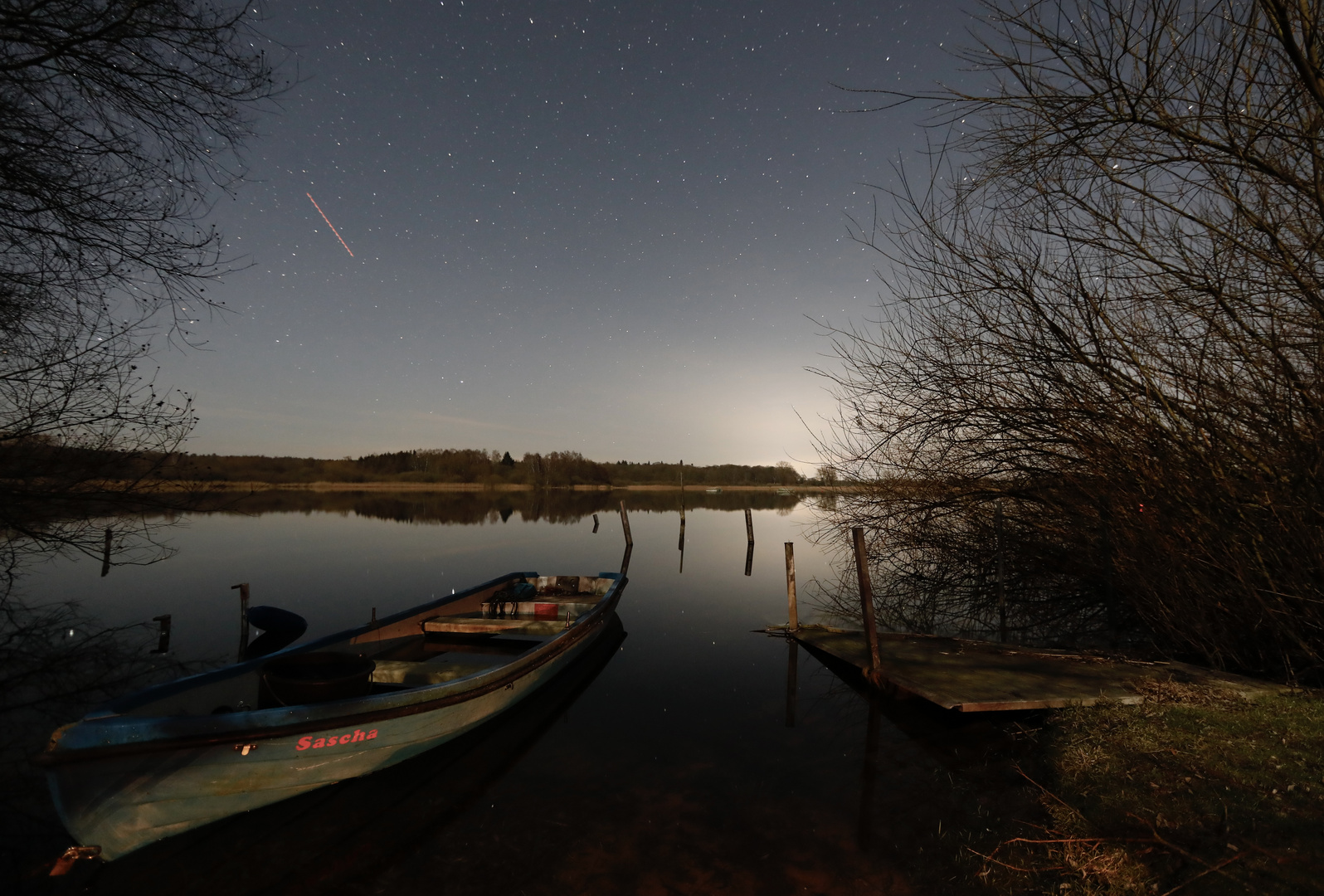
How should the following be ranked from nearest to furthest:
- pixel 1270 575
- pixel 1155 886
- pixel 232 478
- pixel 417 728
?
pixel 1155 886 < pixel 417 728 < pixel 1270 575 < pixel 232 478

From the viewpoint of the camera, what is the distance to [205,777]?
4.86 m

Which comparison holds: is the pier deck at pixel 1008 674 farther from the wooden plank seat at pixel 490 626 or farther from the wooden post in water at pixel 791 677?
the wooden plank seat at pixel 490 626

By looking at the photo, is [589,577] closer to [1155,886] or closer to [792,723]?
[792,723]

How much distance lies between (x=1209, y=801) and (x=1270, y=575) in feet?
13.0

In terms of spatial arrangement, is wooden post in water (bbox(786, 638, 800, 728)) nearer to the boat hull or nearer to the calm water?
the calm water

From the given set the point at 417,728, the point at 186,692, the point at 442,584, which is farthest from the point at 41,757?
the point at 442,584

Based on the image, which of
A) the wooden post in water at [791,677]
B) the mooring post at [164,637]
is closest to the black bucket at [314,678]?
the wooden post in water at [791,677]

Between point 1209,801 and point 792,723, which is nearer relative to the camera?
point 1209,801

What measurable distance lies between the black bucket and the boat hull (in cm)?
53

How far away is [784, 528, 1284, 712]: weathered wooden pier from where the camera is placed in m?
7.10

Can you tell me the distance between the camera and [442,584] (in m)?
19.1

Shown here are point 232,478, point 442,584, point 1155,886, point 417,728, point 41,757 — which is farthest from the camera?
point 232,478

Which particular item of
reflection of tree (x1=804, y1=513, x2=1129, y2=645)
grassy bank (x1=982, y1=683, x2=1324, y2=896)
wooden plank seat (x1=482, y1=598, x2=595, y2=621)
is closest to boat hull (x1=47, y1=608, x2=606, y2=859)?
wooden plank seat (x1=482, y1=598, x2=595, y2=621)

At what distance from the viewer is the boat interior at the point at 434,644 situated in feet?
19.3
